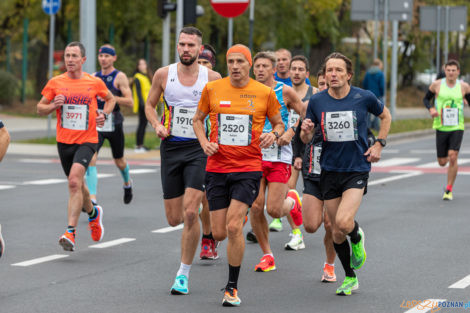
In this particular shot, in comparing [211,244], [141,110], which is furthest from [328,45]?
[211,244]

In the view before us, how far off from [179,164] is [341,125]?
137 centimetres

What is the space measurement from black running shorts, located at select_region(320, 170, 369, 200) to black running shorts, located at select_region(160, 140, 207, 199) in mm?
984

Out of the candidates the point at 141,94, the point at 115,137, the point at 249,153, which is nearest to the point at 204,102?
the point at 249,153

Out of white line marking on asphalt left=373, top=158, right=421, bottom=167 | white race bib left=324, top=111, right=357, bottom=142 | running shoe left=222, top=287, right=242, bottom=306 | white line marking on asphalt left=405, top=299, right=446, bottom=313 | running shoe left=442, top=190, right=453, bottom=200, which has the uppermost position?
white race bib left=324, top=111, right=357, bottom=142

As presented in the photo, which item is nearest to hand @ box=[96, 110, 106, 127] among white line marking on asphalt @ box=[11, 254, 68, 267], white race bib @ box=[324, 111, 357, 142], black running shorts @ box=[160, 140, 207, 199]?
white line marking on asphalt @ box=[11, 254, 68, 267]

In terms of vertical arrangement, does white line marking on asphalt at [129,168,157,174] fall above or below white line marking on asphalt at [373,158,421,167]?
above

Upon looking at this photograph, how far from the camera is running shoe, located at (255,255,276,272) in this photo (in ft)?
28.7

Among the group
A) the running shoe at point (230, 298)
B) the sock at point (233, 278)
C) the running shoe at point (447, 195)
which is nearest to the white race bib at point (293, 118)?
the sock at point (233, 278)

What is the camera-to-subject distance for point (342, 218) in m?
7.57

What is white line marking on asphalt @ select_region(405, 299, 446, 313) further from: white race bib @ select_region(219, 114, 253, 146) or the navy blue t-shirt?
white race bib @ select_region(219, 114, 253, 146)

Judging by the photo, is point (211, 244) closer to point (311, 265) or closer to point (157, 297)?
point (311, 265)

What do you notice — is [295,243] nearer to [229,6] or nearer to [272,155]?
[272,155]

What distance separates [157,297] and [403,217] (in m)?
5.45

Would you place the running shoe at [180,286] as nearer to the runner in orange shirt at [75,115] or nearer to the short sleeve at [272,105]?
the short sleeve at [272,105]
